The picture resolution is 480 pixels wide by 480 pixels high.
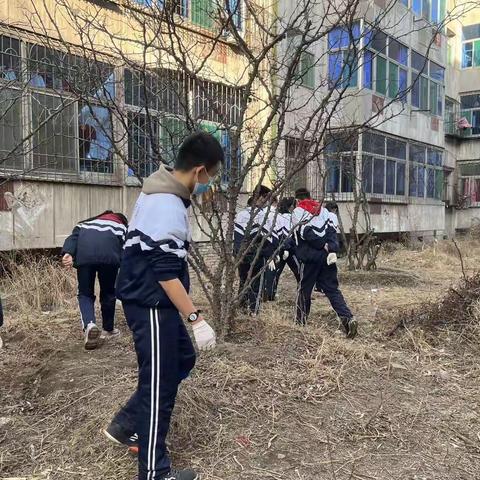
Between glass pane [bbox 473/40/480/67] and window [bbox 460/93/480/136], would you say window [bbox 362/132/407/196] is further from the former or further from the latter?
glass pane [bbox 473/40/480/67]

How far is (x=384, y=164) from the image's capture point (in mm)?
17422

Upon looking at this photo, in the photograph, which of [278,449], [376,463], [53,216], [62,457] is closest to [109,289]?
[62,457]

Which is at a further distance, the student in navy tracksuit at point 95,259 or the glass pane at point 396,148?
the glass pane at point 396,148

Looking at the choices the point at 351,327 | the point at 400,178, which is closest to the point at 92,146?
the point at 351,327

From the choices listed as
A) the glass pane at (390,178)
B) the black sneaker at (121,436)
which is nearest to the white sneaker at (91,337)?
the black sneaker at (121,436)

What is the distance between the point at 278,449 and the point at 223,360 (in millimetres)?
1125

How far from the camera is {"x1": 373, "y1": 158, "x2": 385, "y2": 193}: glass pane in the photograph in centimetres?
1705

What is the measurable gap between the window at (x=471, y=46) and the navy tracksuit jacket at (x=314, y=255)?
25118 millimetres

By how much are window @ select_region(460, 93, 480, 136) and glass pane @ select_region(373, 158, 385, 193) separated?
1195cm

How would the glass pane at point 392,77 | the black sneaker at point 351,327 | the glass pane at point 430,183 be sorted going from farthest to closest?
the glass pane at point 430,183 → the glass pane at point 392,77 → the black sneaker at point 351,327

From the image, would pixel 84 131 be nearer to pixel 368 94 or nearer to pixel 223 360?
pixel 223 360

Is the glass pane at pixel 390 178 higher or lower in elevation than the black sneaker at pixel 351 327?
higher

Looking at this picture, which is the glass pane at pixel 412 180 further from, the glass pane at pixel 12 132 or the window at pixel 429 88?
the glass pane at pixel 12 132

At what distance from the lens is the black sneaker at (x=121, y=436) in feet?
9.80
